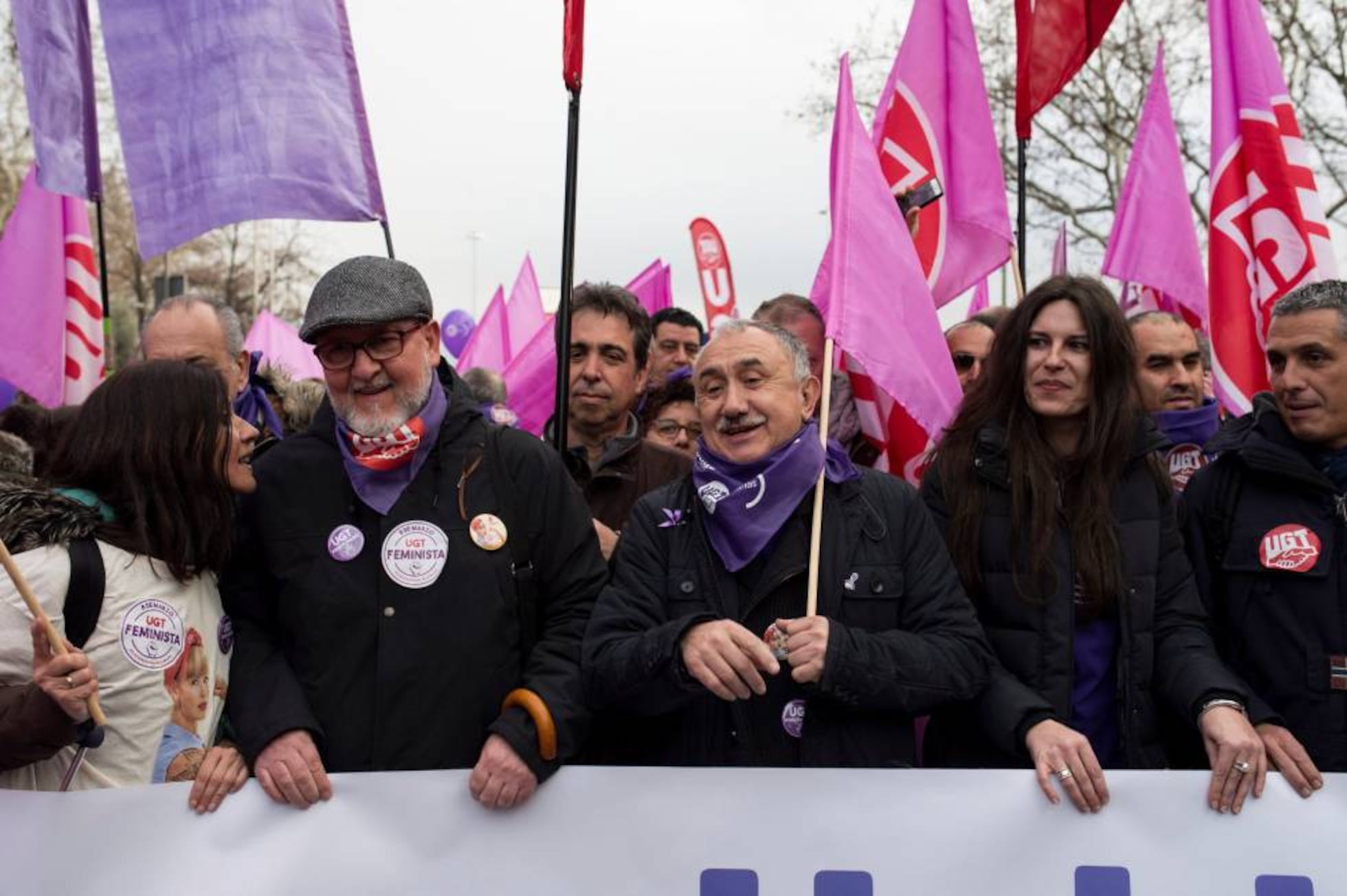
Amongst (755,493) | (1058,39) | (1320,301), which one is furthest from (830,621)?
(1058,39)

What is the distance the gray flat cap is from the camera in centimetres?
288

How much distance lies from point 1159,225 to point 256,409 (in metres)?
3.98

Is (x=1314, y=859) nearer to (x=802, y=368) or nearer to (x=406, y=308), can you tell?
(x=802, y=368)

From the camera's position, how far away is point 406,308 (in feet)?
9.60

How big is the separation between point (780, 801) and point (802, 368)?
0.96m

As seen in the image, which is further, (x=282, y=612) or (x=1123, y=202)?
(x=1123, y=202)

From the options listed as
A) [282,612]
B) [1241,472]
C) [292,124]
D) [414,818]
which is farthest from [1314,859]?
[292,124]

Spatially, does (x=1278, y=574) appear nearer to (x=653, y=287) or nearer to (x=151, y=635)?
(x=151, y=635)

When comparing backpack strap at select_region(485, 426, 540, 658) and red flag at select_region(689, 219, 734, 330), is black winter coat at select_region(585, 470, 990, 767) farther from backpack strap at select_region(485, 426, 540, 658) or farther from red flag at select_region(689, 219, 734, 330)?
red flag at select_region(689, 219, 734, 330)


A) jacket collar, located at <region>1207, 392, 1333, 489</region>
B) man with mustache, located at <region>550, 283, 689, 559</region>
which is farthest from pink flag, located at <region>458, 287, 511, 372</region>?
jacket collar, located at <region>1207, 392, 1333, 489</region>

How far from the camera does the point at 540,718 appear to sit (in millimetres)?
2682

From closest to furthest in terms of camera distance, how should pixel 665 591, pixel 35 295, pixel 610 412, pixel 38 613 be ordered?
1. pixel 38 613
2. pixel 665 591
3. pixel 610 412
4. pixel 35 295

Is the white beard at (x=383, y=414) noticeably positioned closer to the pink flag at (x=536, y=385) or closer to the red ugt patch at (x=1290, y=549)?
the red ugt patch at (x=1290, y=549)

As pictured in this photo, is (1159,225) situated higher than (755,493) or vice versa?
(1159,225)
